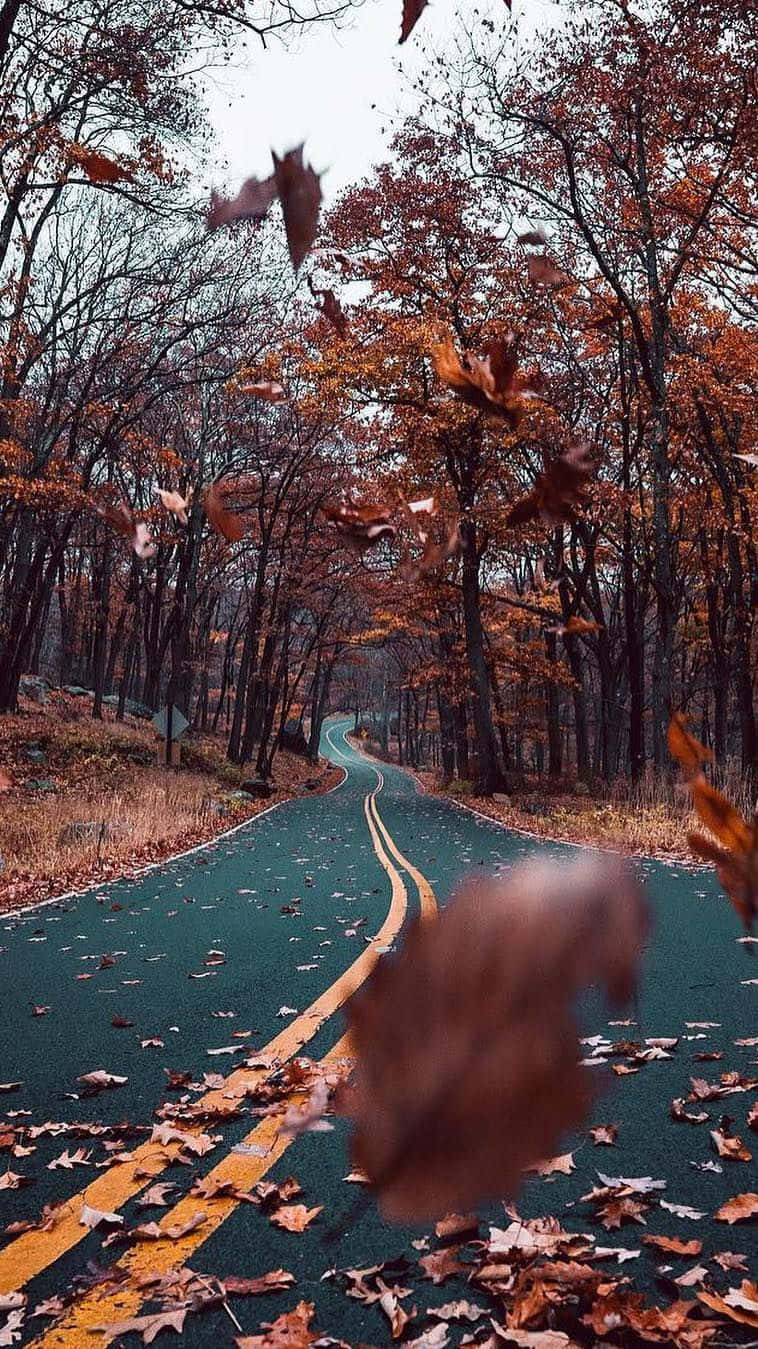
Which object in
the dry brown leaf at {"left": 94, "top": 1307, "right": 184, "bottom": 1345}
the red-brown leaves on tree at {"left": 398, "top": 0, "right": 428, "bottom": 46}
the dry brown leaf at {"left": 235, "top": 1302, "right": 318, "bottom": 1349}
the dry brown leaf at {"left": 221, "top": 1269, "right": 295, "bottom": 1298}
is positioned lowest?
the dry brown leaf at {"left": 94, "top": 1307, "right": 184, "bottom": 1345}

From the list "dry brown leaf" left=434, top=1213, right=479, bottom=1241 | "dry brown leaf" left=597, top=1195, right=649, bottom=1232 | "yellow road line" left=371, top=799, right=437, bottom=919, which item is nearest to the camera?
"dry brown leaf" left=434, top=1213, right=479, bottom=1241

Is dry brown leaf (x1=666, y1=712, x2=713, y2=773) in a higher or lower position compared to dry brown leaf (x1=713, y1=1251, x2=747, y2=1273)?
higher

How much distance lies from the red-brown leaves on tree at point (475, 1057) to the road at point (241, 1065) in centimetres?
19

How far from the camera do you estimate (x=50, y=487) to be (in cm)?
1639

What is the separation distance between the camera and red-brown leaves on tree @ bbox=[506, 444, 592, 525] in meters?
1.27

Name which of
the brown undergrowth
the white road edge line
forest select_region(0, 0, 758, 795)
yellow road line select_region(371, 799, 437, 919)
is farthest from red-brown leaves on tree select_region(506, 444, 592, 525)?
the brown undergrowth

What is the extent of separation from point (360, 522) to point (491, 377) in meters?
0.27

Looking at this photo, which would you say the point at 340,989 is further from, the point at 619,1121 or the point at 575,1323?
the point at 575,1323

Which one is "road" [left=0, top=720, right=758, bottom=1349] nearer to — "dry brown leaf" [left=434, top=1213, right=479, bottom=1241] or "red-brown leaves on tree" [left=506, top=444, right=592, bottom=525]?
"dry brown leaf" [left=434, top=1213, right=479, bottom=1241]

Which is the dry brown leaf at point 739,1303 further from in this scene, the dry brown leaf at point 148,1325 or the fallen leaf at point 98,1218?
the fallen leaf at point 98,1218

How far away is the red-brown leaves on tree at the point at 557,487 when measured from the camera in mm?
1271

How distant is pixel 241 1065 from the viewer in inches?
172

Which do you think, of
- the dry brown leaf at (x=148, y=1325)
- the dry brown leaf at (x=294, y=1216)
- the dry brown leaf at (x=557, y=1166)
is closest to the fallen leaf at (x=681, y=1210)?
the dry brown leaf at (x=557, y=1166)

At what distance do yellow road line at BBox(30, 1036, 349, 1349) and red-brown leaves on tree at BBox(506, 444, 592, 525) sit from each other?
84.6 inches
